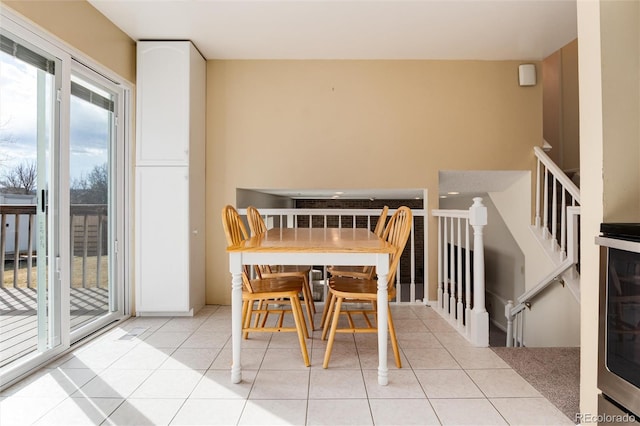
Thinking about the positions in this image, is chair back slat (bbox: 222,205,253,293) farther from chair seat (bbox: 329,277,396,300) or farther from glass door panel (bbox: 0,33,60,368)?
glass door panel (bbox: 0,33,60,368)

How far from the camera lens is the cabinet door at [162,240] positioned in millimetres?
3027

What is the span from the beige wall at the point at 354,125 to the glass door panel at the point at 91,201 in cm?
88

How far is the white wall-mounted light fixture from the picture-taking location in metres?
3.42

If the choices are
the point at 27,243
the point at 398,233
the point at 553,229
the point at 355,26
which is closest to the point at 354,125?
the point at 355,26

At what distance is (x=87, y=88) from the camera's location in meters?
2.65

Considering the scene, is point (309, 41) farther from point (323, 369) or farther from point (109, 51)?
point (323, 369)

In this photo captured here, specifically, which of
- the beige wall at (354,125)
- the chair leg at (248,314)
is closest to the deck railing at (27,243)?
the beige wall at (354,125)

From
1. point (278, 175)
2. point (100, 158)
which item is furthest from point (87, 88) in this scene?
point (278, 175)

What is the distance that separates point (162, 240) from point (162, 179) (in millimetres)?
539

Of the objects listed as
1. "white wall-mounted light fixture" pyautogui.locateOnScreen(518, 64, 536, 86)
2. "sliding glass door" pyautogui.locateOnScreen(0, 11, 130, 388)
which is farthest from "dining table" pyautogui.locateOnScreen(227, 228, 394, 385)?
"white wall-mounted light fixture" pyautogui.locateOnScreen(518, 64, 536, 86)

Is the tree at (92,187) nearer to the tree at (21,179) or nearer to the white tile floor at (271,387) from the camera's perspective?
the tree at (21,179)

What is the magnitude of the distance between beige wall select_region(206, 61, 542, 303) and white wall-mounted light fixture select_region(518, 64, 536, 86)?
61mm

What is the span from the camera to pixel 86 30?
2.48 m

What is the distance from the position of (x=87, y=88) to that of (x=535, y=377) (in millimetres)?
3626
